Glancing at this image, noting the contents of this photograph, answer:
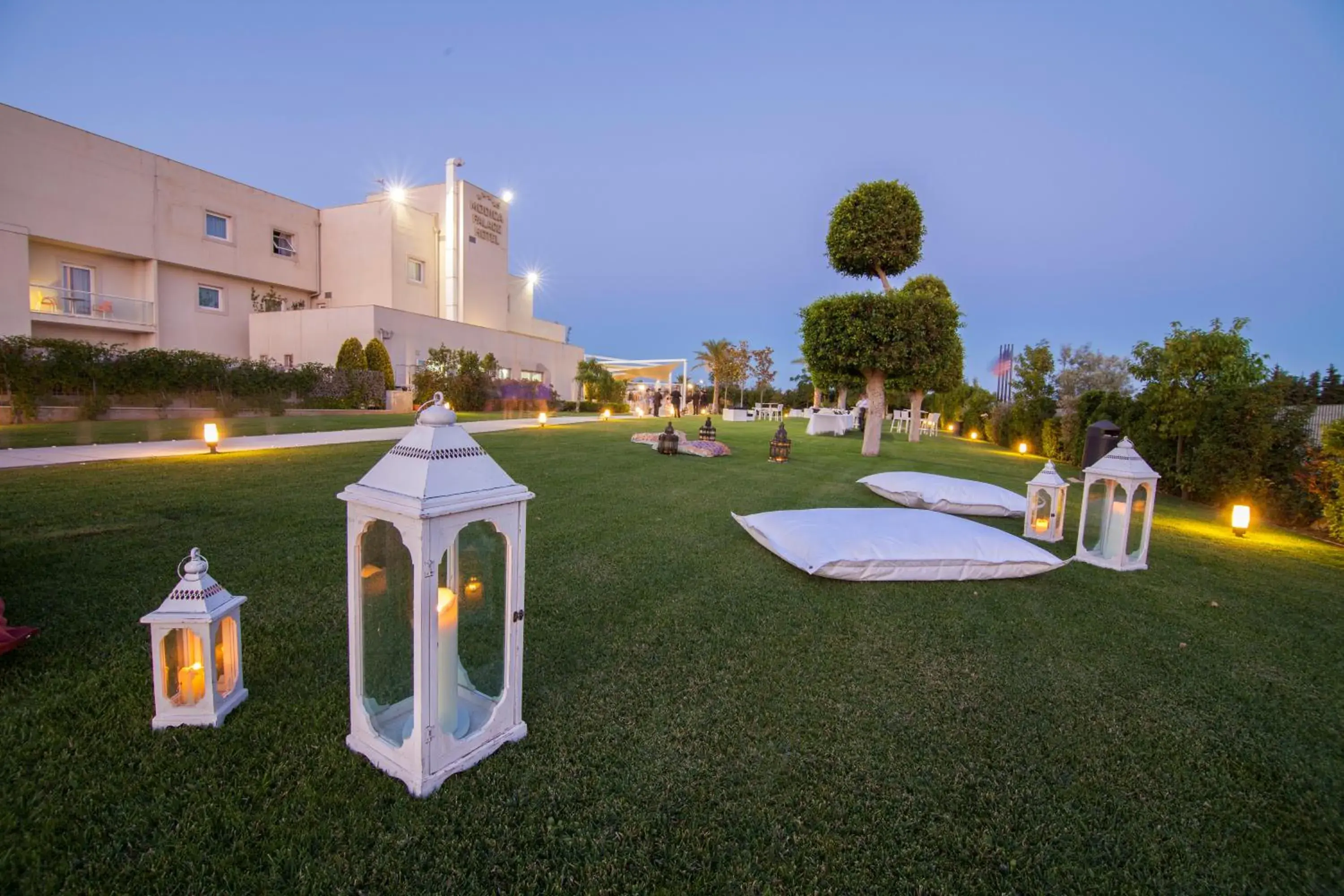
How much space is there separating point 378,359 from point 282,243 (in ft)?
31.9

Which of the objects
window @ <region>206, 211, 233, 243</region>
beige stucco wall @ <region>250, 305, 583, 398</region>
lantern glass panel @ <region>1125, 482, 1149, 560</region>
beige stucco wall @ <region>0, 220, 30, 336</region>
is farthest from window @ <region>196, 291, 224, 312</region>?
lantern glass panel @ <region>1125, 482, 1149, 560</region>

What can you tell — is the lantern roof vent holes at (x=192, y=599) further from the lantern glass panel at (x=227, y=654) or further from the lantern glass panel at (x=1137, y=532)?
the lantern glass panel at (x=1137, y=532)

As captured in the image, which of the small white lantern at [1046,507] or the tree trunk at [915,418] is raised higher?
the tree trunk at [915,418]

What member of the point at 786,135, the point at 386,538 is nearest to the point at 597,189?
the point at 786,135

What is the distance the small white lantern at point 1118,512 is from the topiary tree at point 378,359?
21115 mm

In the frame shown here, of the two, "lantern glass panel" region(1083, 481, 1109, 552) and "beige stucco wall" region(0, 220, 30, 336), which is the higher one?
"beige stucco wall" region(0, 220, 30, 336)

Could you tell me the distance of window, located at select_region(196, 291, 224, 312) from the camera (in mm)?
20922

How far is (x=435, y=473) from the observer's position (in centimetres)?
166

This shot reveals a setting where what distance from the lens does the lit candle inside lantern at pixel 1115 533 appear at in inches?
189

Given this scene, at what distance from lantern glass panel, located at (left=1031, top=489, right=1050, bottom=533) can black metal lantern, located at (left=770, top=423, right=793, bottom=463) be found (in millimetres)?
5629

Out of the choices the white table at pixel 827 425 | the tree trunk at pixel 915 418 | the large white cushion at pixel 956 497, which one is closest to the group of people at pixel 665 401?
the white table at pixel 827 425

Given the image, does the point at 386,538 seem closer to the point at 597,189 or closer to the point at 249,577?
the point at 249,577

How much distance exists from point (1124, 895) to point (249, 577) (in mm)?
4520

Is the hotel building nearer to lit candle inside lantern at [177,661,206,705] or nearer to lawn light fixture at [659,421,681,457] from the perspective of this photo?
lawn light fixture at [659,421,681,457]
